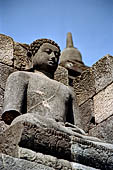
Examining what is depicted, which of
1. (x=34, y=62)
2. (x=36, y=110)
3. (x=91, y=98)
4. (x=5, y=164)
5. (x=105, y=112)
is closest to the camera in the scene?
(x=5, y=164)

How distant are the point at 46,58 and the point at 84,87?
1782mm

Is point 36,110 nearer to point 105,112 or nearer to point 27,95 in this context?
point 27,95

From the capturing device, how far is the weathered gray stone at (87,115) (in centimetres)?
693

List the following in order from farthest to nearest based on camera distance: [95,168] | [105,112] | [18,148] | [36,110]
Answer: [105,112], [36,110], [95,168], [18,148]

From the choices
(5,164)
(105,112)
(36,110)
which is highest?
(105,112)

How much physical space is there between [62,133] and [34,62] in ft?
5.91

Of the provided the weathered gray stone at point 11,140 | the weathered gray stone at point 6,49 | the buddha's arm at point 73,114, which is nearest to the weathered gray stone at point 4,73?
the weathered gray stone at point 6,49

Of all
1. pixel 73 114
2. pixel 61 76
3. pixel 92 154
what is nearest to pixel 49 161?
pixel 92 154

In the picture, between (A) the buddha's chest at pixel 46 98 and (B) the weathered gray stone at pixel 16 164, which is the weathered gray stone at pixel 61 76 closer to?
(A) the buddha's chest at pixel 46 98

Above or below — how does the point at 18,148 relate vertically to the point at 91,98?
below

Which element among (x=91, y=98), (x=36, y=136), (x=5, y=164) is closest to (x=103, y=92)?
(x=91, y=98)

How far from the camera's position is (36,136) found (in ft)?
13.4

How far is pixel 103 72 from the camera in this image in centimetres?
712

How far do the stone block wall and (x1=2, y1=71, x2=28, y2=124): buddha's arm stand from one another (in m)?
1.60
